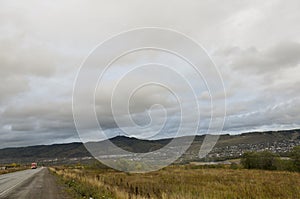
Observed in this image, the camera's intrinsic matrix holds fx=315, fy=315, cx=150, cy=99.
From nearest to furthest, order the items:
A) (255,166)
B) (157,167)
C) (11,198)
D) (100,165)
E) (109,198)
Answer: (109,198), (11,198), (157,167), (255,166), (100,165)

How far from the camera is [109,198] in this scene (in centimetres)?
1534

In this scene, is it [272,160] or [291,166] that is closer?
[291,166]

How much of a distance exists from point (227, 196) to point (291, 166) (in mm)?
47136

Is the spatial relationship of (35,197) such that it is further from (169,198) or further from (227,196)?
(227,196)

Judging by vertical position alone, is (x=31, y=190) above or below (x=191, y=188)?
above

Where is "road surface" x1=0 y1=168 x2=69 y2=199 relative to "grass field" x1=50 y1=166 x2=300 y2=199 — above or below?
above

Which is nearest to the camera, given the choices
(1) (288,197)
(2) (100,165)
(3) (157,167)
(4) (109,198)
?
(1) (288,197)

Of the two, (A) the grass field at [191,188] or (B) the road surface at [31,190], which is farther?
(B) the road surface at [31,190]

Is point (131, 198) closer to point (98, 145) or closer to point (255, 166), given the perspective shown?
point (98, 145)

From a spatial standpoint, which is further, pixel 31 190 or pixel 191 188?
pixel 31 190

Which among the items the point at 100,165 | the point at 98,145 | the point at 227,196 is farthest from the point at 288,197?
the point at 100,165

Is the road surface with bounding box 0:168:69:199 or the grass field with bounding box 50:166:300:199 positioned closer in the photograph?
the grass field with bounding box 50:166:300:199

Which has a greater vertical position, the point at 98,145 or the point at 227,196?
the point at 98,145

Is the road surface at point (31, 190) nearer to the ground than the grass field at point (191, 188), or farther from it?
farther from it
